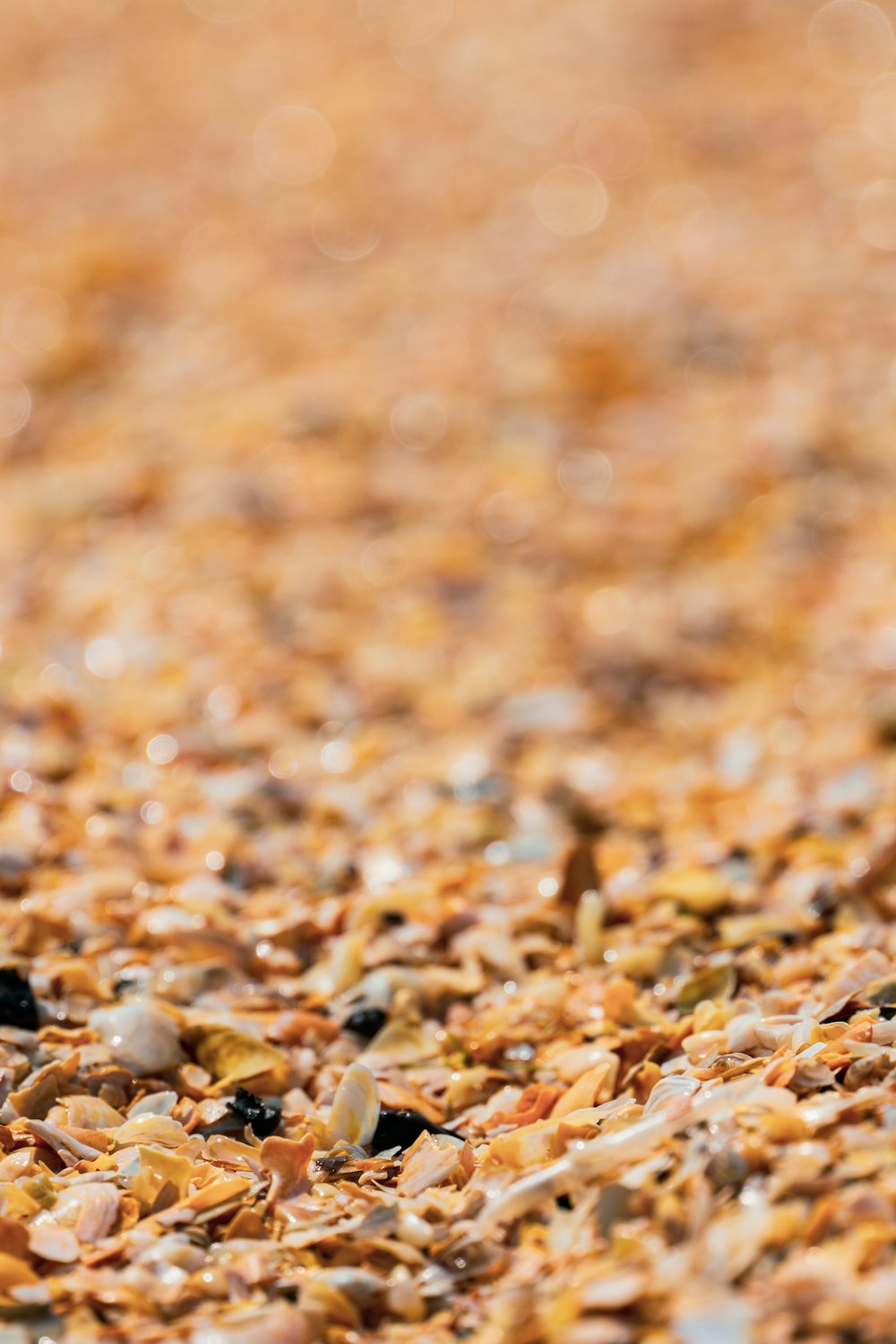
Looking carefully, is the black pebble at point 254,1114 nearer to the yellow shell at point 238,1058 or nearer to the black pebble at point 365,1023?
the yellow shell at point 238,1058

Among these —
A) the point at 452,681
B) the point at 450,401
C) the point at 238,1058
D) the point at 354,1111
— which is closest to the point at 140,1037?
the point at 238,1058

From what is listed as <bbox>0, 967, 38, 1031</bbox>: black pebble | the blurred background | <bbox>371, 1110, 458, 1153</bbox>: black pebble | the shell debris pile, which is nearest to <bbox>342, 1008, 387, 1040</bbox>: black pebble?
the shell debris pile

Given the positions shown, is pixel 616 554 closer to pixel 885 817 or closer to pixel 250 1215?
pixel 885 817

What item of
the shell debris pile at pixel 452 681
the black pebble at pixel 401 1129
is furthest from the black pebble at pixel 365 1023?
the black pebble at pixel 401 1129

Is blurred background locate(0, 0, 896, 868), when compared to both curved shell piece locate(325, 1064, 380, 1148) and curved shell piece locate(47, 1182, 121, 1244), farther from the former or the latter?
curved shell piece locate(47, 1182, 121, 1244)

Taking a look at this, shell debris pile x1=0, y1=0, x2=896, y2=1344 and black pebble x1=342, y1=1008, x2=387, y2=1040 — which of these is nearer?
shell debris pile x1=0, y1=0, x2=896, y2=1344

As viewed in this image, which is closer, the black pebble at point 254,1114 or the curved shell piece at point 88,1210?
the curved shell piece at point 88,1210

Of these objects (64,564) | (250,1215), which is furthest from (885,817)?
(64,564)

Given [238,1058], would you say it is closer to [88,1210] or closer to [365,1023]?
[365,1023]
